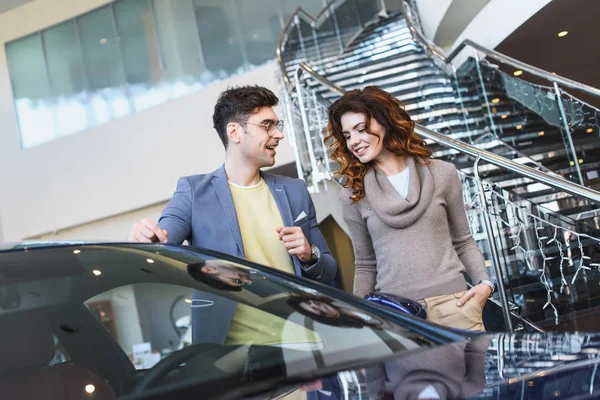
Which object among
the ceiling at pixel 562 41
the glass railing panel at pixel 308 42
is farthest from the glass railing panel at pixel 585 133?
the glass railing panel at pixel 308 42

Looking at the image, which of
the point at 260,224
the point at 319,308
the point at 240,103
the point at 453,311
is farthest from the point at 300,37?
the point at 319,308

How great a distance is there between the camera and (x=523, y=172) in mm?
3963

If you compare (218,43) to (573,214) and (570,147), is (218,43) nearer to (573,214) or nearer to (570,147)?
(570,147)

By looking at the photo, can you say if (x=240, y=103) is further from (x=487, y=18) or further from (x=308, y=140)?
(x=487, y=18)

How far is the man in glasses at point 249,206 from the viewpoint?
95.0 inches

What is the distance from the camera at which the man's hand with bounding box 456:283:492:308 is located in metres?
2.34

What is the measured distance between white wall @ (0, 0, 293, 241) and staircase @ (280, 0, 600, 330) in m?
1.71

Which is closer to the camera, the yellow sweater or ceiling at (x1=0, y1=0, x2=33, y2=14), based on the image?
the yellow sweater

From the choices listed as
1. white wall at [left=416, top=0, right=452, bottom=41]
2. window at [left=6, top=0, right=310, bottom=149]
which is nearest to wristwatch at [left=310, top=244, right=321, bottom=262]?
white wall at [left=416, top=0, right=452, bottom=41]

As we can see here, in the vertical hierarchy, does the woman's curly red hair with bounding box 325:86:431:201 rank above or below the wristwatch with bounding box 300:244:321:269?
above

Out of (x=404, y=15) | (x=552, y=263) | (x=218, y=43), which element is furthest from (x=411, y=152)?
(x=218, y=43)

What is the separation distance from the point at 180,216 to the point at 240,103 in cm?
50

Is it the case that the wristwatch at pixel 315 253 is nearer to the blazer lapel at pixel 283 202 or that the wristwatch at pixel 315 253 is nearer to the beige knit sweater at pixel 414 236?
the blazer lapel at pixel 283 202

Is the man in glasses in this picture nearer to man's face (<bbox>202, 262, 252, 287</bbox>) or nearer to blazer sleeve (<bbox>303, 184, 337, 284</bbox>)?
blazer sleeve (<bbox>303, 184, 337, 284</bbox>)
